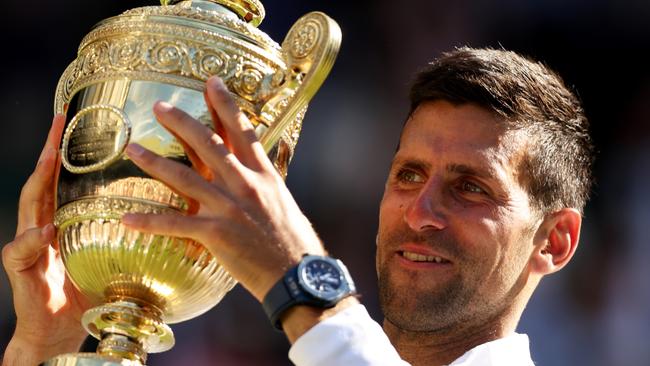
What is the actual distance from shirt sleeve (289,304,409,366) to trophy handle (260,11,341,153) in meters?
0.32

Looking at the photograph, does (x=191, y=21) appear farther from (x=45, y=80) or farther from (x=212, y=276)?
(x=45, y=80)

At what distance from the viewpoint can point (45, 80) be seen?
227 inches

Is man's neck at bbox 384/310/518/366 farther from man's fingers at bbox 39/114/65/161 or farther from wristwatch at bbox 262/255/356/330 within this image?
man's fingers at bbox 39/114/65/161

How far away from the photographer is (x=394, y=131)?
5.87m

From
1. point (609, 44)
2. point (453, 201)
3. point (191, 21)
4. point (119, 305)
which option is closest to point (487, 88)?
point (453, 201)

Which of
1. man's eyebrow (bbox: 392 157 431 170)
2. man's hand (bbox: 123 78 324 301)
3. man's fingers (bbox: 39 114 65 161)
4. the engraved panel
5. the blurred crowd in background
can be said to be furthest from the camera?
the blurred crowd in background

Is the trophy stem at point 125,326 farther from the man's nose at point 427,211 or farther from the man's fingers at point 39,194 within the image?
the man's nose at point 427,211

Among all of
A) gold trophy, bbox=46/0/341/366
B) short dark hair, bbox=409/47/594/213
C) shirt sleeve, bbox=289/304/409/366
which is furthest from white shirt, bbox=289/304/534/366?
short dark hair, bbox=409/47/594/213

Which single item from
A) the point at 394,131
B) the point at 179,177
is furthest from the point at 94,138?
the point at 394,131

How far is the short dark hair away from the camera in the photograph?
261cm

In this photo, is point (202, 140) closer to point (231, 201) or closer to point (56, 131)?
point (231, 201)

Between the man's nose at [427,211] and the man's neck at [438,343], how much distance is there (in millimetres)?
239

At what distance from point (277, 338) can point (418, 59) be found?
164cm

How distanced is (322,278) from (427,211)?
68 centimetres
